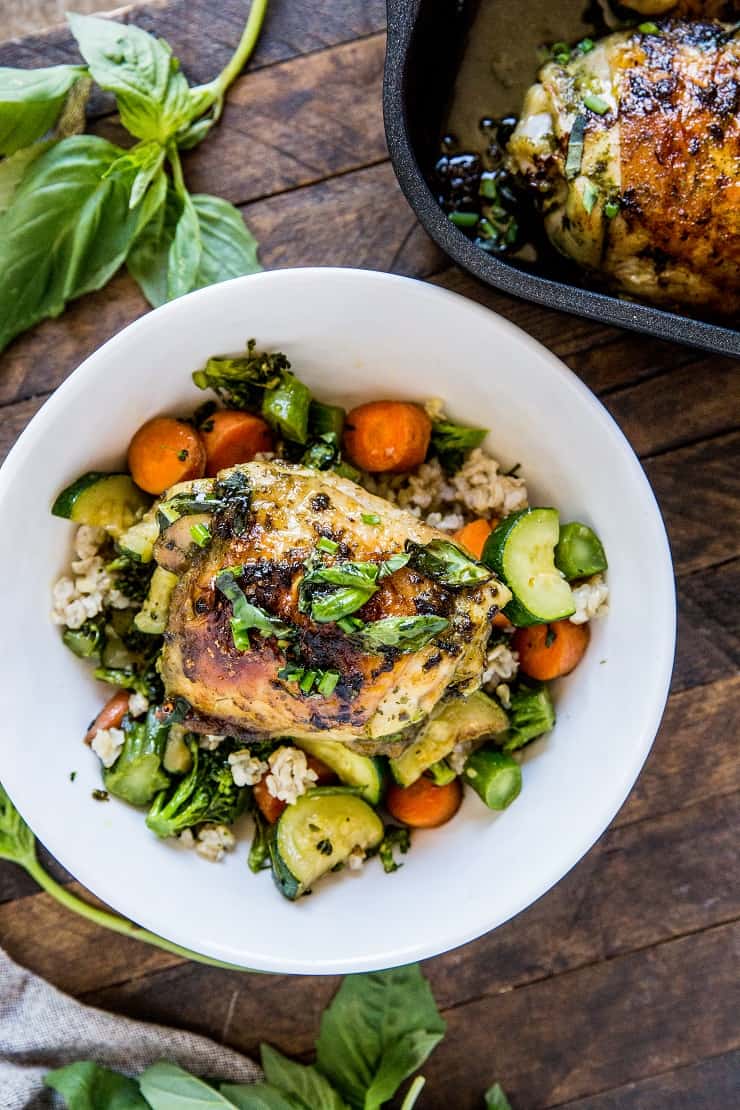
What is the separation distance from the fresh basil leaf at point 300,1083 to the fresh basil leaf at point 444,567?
1603 millimetres

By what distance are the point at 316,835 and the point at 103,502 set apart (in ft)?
2.92

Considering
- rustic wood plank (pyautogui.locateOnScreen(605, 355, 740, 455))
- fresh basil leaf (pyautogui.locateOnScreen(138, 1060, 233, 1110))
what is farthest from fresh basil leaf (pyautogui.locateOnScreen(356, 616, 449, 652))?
fresh basil leaf (pyautogui.locateOnScreen(138, 1060, 233, 1110))

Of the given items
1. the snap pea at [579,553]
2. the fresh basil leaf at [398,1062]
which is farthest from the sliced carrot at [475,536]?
the fresh basil leaf at [398,1062]

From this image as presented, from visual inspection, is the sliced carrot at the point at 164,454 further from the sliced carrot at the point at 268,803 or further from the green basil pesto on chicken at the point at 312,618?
the sliced carrot at the point at 268,803

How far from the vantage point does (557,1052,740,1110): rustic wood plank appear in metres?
2.79

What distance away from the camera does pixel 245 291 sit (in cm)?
207

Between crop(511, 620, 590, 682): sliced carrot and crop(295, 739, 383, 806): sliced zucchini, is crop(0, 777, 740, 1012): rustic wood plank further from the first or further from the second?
crop(295, 739, 383, 806): sliced zucchini

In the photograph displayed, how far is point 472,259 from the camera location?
1.99 meters

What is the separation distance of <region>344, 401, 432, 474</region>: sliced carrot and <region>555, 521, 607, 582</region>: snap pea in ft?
1.32

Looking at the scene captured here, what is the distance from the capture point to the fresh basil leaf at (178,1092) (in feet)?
8.52

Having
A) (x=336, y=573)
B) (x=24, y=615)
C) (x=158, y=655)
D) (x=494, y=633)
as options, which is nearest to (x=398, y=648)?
(x=336, y=573)

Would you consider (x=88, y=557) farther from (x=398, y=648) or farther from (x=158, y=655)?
(x=398, y=648)

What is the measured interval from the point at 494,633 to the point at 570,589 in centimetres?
21

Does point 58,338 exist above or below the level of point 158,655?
above
